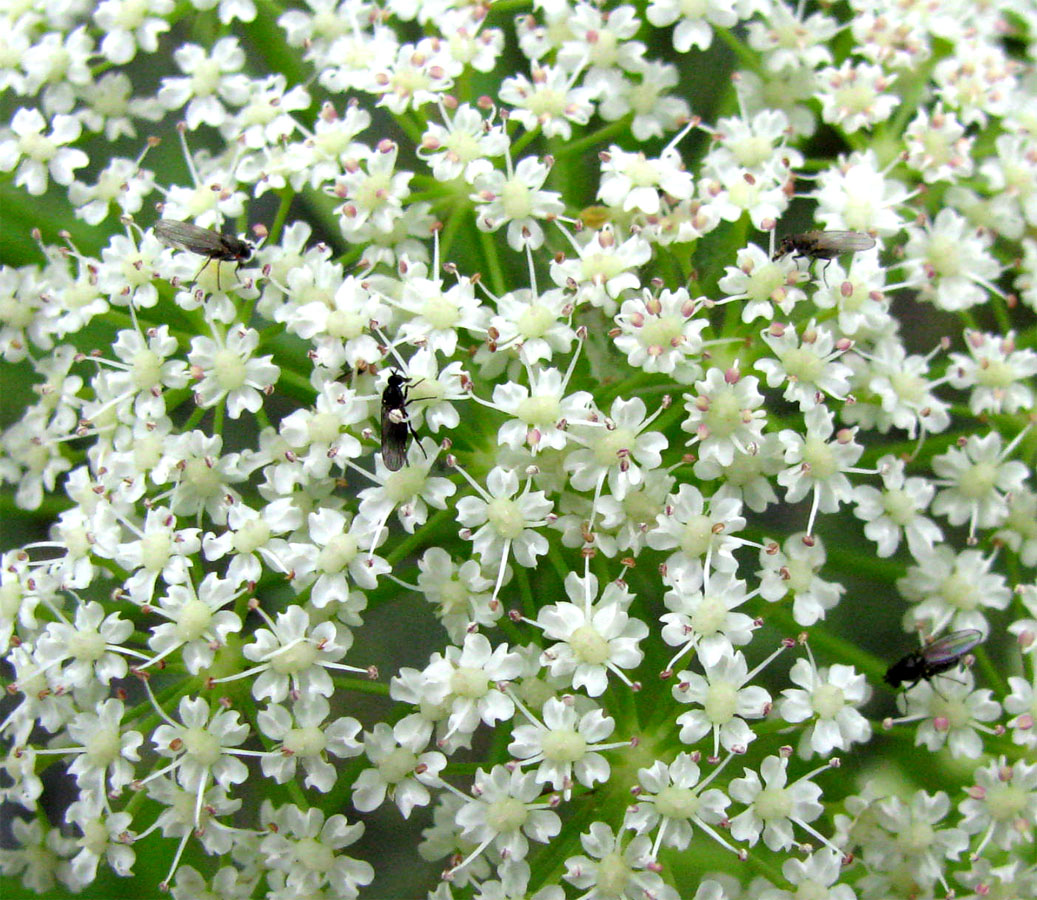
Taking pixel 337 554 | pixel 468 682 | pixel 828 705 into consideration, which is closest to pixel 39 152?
pixel 337 554

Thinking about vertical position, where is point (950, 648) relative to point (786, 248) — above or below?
below

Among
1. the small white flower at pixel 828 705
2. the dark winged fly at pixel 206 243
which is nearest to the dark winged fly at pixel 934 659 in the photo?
the small white flower at pixel 828 705

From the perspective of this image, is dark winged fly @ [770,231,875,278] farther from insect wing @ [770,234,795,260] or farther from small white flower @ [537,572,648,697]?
small white flower @ [537,572,648,697]

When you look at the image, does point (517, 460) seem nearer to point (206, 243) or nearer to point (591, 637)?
point (591, 637)

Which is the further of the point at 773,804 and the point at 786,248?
the point at 786,248

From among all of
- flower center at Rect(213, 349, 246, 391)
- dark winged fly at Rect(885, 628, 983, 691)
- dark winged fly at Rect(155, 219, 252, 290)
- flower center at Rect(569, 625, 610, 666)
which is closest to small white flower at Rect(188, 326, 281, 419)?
flower center at Rect(213, 349, 246, 391)

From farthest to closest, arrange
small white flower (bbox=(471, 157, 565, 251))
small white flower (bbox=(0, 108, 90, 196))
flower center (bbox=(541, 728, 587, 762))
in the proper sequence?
1. small white flower (bbox=(0, 108, 90, 196))
2. small white flower (bbox=(471, 157, 565, 251))
3. flower center (bbox=(541, 728, 587, 762))

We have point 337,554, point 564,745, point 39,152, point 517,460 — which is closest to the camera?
point 564,745
